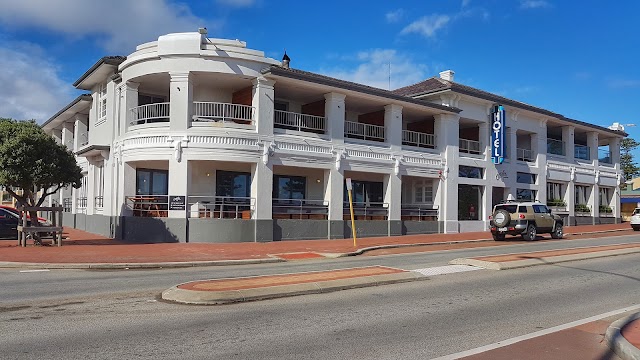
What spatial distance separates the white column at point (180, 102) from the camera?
22375 mm

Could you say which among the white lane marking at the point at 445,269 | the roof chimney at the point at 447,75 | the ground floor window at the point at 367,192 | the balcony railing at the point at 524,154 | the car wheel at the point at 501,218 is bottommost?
the white lane marking at the point at 445,269

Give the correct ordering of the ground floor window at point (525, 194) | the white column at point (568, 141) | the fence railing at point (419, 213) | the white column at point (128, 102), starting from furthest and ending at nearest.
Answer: the white column at point (568, 141), the ground floor window at point (525, 194), the fence railing at point (419, 213), the white column at point (128, 102)

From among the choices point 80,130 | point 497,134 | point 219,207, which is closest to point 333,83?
point 219,207

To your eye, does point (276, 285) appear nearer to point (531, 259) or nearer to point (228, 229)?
point (531, 259)

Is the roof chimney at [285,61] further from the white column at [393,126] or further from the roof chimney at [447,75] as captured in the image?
the roof chimney at [447,75]

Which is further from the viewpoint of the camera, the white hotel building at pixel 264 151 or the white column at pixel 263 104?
the white column at pixel 263 104

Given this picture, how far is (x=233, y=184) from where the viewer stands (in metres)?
25.1

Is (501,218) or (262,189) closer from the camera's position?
(262,189)

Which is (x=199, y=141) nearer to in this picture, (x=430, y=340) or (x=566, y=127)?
(x=430, y=340)

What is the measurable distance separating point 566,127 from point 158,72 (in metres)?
30.2

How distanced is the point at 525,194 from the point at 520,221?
12396mm

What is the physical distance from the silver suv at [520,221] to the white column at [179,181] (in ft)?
46.9

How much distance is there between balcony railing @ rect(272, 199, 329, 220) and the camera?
24.6 m

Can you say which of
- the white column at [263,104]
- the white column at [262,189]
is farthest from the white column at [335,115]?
the white column at [262,189]
